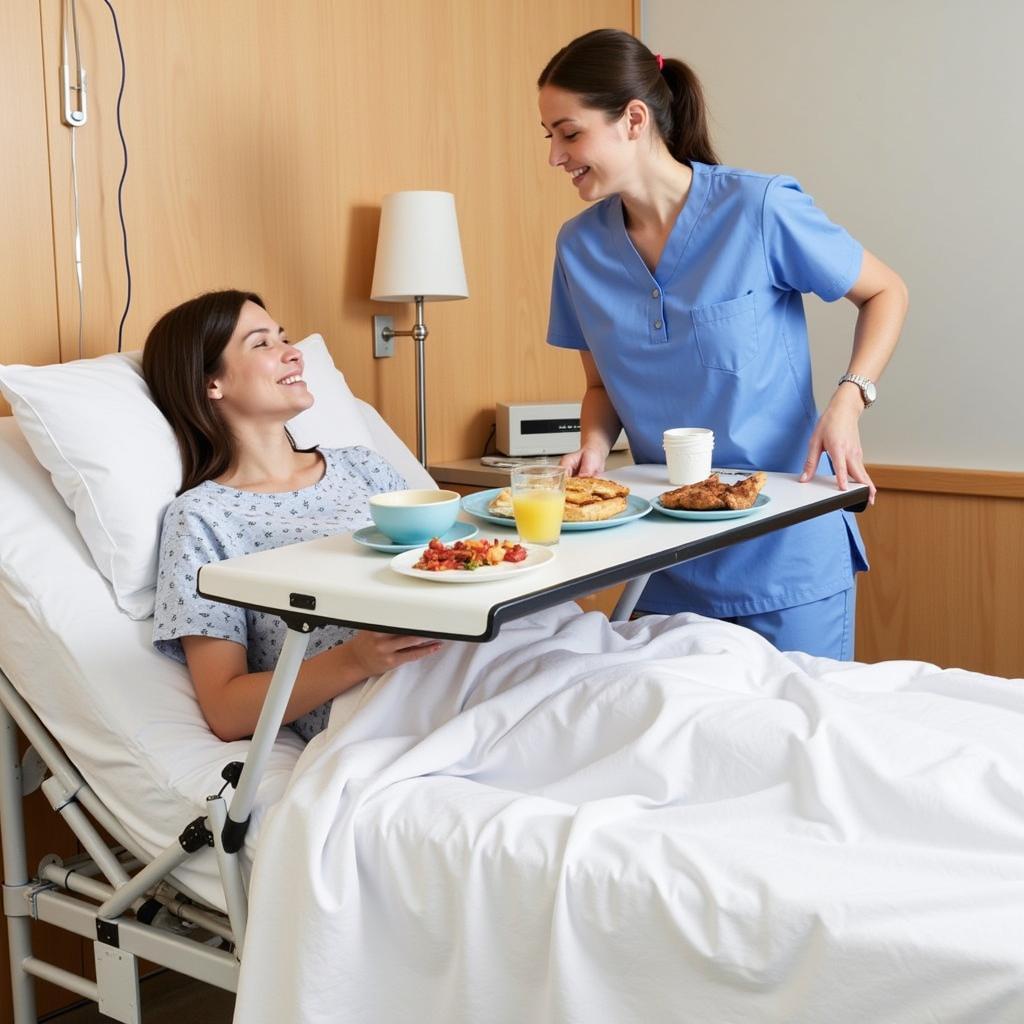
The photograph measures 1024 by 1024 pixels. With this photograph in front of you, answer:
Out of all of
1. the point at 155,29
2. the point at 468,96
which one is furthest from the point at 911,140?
the point at 155,29

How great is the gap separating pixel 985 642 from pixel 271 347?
1.83 meters

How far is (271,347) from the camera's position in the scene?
1.74 m

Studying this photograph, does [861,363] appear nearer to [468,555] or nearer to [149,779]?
[468,555]

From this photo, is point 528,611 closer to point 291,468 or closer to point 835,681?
point 835,681

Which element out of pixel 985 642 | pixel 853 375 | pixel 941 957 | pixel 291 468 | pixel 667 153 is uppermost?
pixel 667 153

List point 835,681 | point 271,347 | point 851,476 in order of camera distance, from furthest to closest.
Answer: point 271,347 → point 851,476 → point 835,681

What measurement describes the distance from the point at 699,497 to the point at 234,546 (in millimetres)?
625

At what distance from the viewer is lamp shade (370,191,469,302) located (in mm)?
2355

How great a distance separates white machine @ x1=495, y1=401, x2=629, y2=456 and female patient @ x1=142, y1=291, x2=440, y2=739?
2.75ft

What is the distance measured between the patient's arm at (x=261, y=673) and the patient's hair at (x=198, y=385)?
0.31m

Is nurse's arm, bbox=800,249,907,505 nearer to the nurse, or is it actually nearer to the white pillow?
the nurse

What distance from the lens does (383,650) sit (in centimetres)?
132

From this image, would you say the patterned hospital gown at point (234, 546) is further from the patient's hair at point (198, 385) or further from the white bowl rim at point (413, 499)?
the white bowl rim at point (413, 499)

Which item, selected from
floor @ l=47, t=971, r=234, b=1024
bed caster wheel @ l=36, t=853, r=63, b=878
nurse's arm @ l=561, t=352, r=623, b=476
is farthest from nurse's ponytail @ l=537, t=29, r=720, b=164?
floor @ l=47, t=971, r=234, b=1024
